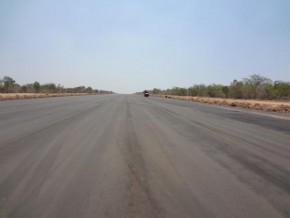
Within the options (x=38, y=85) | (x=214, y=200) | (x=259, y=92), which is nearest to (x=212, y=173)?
(x=214, y=200)

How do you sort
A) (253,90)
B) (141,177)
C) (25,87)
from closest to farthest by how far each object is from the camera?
1. (141,177)
2. (253,90)
3. (25,87)

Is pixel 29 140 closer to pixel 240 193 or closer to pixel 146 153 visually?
pixel 146 153

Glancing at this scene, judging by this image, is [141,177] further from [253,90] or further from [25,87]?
[25,87]

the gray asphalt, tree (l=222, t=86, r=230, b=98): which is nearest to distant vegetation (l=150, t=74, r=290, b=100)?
tree (l=222, t=86, r=230, b=98)

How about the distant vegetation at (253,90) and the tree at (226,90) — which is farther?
the tree at (226,90)

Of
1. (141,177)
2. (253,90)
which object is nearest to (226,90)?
(253,90)

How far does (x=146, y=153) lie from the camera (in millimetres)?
10320

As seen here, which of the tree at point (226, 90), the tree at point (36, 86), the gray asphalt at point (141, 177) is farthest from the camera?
the tree at point (36, 86)

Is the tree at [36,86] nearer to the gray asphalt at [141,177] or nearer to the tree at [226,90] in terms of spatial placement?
the tree at [226,90]

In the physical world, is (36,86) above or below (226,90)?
below

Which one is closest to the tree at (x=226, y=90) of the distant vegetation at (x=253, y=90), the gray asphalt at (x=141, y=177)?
the distant vegetation at (x=253, y=90)

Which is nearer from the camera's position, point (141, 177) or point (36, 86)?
point (141, 177)

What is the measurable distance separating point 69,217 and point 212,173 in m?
3.79

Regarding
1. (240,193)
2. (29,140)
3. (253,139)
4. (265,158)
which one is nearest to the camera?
(240,193)
